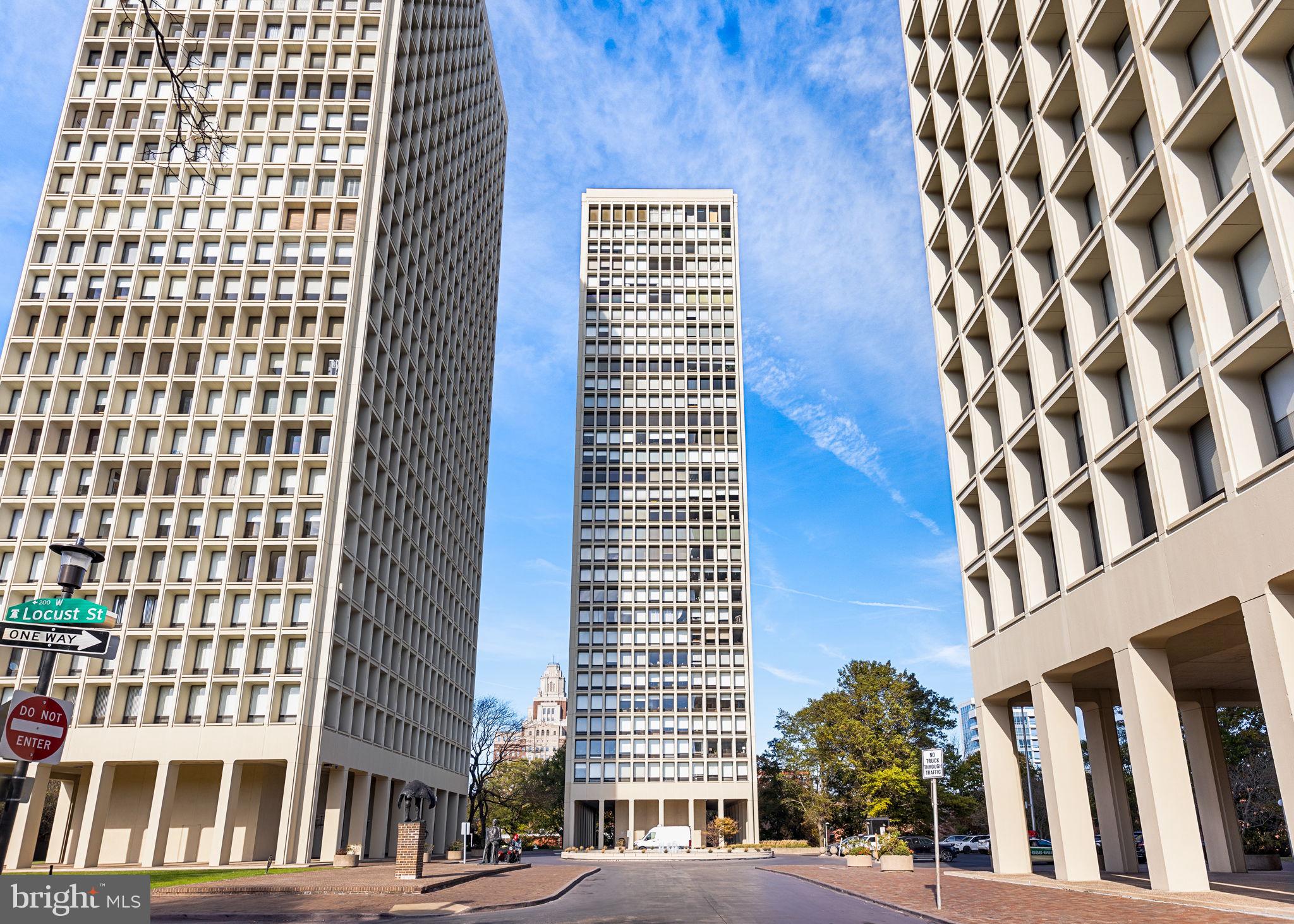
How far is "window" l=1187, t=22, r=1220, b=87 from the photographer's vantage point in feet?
72.8

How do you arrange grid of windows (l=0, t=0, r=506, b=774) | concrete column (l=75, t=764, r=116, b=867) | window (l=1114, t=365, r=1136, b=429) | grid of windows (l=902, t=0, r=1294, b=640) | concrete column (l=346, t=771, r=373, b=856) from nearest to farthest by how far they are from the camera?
1. grid of windows (l=902, t=0, r=1294, b=640)
2. window (l=1114, t=365, r=1136, b=429)
3. concrete column (l=75, t=764, r=116, b=867)
4. grid of windows (l=0, t=0, r=506, b=774)
5. concrete column (l=346, t=771, r=373, b=856)

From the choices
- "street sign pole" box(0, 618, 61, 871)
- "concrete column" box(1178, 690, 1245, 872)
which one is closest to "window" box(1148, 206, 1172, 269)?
"concrete column" box(1178, 690, 1245, 872)

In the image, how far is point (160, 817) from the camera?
151 feet

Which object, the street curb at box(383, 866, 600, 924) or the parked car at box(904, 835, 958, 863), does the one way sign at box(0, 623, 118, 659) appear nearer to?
the street curb at box(383, 866, 600, 924)

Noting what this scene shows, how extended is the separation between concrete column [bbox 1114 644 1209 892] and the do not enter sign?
21.6 meters

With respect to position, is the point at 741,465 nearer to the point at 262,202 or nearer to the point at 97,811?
the point at 262,202

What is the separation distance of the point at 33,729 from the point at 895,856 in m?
34.7

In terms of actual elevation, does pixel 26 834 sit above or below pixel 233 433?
below

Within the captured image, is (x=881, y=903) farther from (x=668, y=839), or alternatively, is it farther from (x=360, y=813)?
(x=668, y=839)

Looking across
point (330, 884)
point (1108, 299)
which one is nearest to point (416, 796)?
point (330, 884)

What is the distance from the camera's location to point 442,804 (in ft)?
259

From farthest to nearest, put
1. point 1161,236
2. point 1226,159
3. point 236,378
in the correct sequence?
point 236,378
point 1161,236
point 1226,159

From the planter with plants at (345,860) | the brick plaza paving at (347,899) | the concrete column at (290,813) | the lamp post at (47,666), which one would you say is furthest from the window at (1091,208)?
the concrete column at (290,813)

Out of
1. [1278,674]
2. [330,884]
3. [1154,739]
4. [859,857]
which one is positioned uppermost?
[1278,674]
